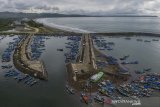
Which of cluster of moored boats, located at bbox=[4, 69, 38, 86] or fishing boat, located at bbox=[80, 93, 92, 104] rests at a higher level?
cluster of moored boats, located at bbox=[4, 69, 38, 86]

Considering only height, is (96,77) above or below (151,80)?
above

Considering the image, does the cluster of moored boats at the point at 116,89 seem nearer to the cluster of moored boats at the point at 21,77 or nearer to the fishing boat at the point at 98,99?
the fishing boat at the point at 98,99

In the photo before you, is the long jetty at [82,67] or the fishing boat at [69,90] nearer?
the fishing boat at [69,90]

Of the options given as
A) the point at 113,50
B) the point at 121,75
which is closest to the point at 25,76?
the point at 121,75

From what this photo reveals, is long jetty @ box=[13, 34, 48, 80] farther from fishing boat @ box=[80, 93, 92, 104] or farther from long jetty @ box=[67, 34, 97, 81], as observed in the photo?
fishing boat @ box=[80, 93, 92, 104]

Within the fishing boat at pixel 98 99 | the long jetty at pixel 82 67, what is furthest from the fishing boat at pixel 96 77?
the fishing boat at pixel 98 99

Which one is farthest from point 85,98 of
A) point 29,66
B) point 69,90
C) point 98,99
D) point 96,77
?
point 29,66

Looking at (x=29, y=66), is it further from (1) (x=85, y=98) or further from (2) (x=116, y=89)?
(2) (x=116, y=89)

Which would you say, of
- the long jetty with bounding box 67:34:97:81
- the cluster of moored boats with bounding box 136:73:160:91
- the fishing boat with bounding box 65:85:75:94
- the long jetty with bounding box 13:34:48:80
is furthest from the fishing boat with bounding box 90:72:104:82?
the long jetty with bounding box 13:34:48:80
